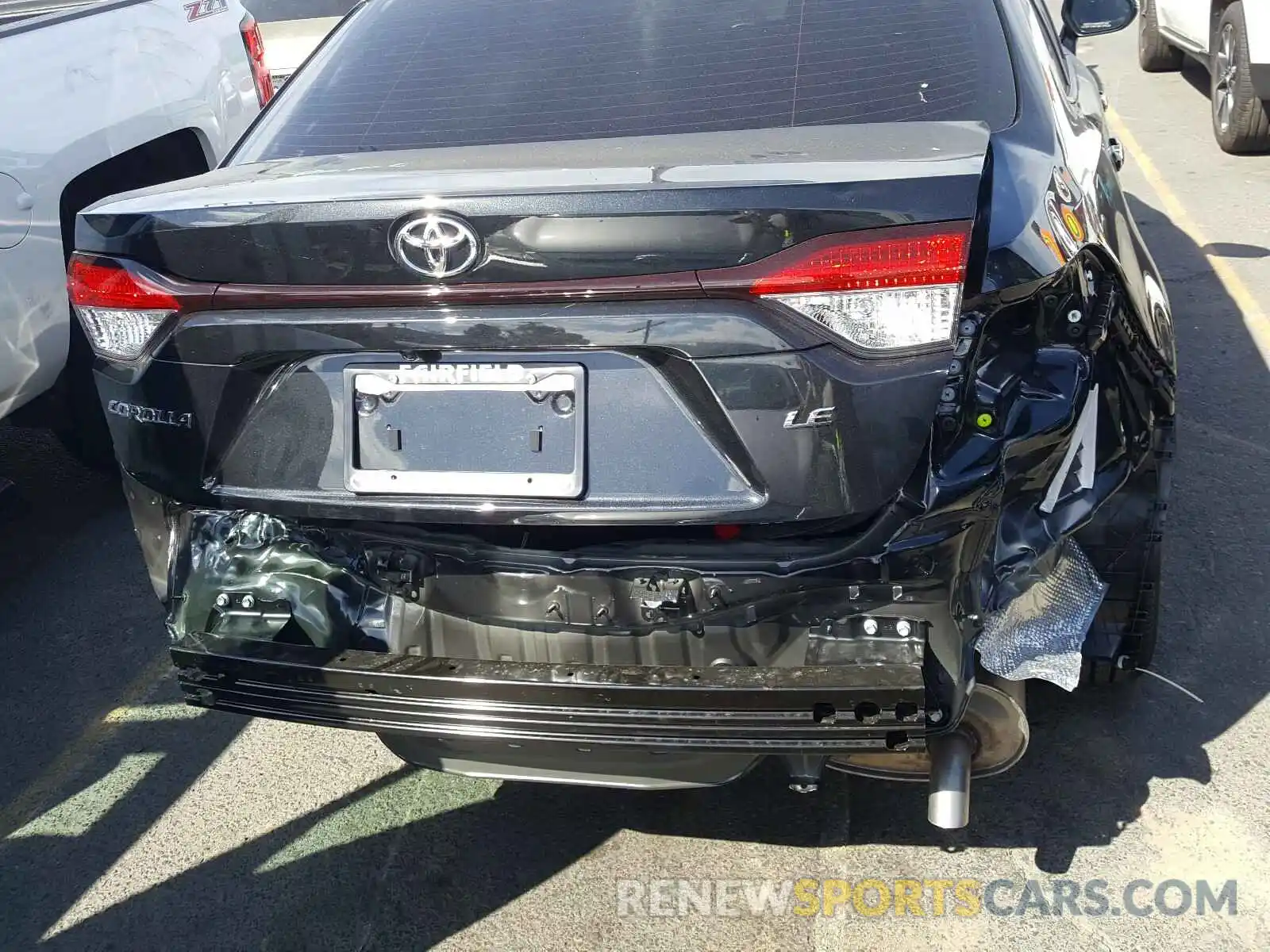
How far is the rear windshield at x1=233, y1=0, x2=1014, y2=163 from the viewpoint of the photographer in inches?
108

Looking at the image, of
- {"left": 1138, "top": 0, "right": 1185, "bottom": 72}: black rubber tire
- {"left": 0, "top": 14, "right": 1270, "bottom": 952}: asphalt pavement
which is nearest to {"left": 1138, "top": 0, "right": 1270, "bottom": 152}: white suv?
{"left": 1138, "top": 0, "right": 1185, "bottom": 72}: black rubber tire

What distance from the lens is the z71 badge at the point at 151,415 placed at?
240 centimetres

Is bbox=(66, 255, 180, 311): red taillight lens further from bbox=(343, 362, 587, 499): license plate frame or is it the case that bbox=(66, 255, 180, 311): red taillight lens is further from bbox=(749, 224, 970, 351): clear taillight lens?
bbox=(749, 224, 970, 351): clear taillight lens

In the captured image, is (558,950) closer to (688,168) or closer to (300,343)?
(300,343)

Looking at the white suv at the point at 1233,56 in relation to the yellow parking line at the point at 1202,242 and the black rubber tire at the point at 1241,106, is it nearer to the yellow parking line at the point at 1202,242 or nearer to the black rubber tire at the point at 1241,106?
the black rubber tire at the point at 1241,106

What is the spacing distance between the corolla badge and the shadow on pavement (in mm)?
1430

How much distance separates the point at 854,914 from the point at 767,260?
1.42 meters

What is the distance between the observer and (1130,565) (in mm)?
2857

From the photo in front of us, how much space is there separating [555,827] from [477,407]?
4.01ft

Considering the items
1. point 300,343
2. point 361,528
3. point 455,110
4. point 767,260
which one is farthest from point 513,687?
point 455,110

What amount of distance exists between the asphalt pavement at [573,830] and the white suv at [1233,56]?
439 cm

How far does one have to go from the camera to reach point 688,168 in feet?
7.02

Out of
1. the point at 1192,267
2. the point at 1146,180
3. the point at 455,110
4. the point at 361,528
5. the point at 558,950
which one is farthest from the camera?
the point at 1146,180

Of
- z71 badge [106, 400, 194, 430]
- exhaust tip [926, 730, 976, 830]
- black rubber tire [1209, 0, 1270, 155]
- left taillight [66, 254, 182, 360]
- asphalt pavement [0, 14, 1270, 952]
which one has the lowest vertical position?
black rubber tire [1209, 0, 1270, 155]
